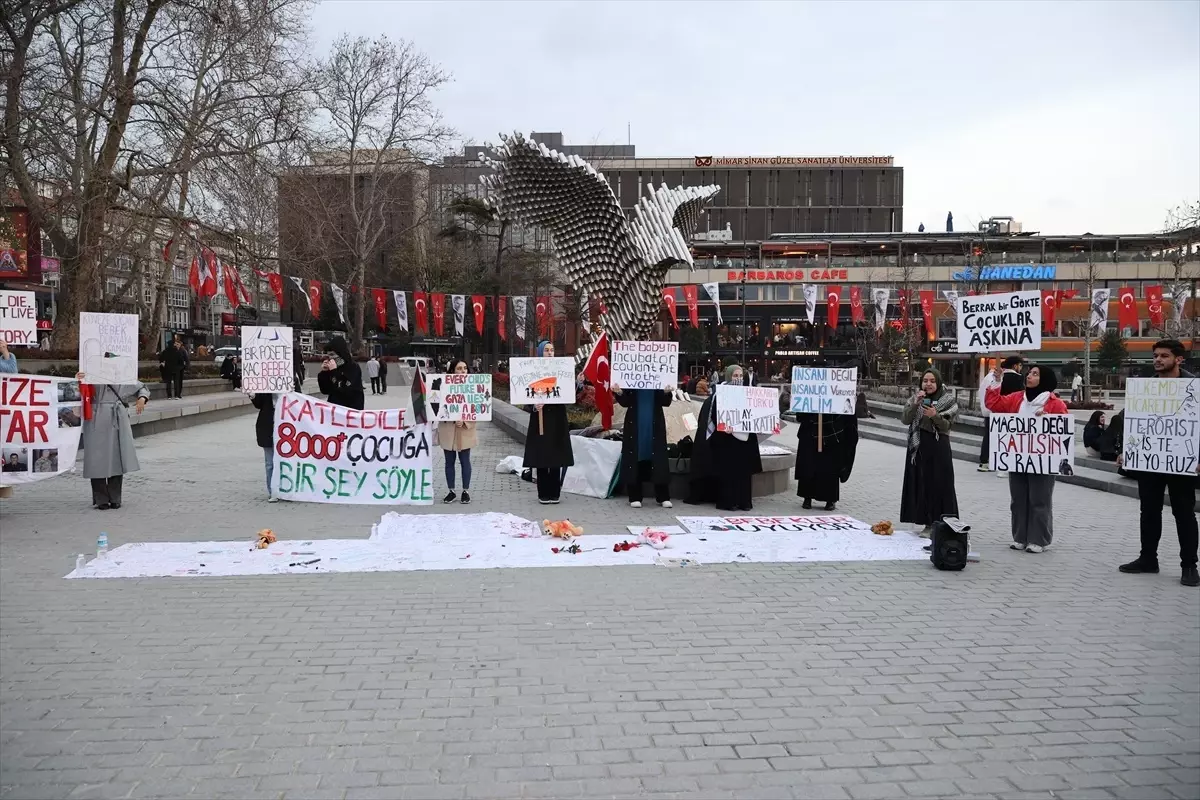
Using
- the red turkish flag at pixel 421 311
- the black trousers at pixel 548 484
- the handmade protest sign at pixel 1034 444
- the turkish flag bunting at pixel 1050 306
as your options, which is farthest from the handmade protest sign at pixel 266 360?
the turkish flag bunting at pixel 1050 306

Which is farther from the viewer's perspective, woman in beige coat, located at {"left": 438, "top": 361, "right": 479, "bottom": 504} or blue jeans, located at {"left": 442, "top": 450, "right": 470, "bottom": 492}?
blue jeans, located at {"left": 442, "top": 450, "right": 470, "bottom": 492}

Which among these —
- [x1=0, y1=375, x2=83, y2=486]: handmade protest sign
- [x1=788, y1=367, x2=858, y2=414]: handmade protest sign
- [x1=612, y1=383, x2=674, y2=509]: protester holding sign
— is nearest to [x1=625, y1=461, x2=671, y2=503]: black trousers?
[x1=612, y1=383, x2=674, y2=509]: protester holding sign

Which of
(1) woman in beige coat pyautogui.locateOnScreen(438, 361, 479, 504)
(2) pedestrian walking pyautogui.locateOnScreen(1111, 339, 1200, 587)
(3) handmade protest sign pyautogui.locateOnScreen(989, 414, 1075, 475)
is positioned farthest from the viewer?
(1) woman in beige coat pyautogui.locateOnScreen(438, 361, 479, 504)

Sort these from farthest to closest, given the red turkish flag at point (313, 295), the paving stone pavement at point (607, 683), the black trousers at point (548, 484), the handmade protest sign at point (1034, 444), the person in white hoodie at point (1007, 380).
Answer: the red turkish flag at point (313, 295), the black trousers at point (548, 484), the person in white hoodie at point (1007, 380), the handmade protest sign at point (1034, 444), the paving stone pavement at point (607, 683)

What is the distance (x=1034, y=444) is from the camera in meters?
6.85

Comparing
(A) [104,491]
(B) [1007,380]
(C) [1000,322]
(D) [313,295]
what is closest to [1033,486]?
(B) [1007,380]

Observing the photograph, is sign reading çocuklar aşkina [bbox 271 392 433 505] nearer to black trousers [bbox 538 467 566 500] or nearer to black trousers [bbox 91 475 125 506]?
black trousers [bbox 538 467 566 500]

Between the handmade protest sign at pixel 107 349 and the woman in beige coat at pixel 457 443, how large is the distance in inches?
132

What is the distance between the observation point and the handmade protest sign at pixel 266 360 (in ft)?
28.6

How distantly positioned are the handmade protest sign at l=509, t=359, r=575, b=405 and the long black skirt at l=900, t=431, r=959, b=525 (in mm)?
3634

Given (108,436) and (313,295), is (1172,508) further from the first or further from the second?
(313,295)

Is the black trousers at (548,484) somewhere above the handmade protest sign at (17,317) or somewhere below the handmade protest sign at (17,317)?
below

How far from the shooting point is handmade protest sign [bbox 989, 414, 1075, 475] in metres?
6.73

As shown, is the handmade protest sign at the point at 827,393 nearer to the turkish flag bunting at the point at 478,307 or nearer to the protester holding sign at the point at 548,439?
the protester holding sign at the point at 548,439
